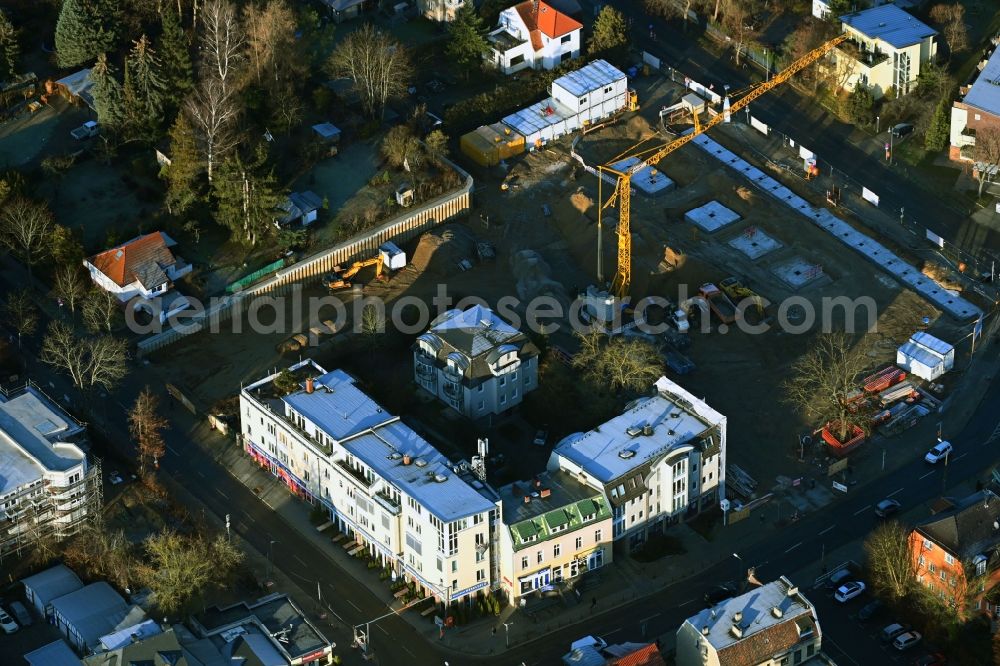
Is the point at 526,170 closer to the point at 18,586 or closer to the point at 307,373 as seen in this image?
the point at 307,373

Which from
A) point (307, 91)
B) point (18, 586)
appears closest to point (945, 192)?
point (307, 91)

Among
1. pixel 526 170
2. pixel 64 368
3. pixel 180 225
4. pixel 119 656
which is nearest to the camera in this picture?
pixel 119 656

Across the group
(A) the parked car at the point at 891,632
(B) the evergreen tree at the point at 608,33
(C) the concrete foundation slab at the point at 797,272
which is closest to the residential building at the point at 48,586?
(A) the parked car at the point at 891,632

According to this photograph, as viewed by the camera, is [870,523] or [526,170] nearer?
[870,523]

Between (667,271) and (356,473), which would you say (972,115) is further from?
(356,473)

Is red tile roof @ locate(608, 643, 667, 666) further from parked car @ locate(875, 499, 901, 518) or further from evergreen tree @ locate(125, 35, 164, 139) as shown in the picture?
evergreen tree @ locate(125, 35, 164, 139)

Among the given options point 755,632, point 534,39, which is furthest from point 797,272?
point 755,632

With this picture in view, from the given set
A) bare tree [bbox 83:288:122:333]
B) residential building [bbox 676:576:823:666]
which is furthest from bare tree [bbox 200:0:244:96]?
residential building [bbox 676:576:823:666]

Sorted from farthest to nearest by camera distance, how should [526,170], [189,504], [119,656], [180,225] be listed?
1. [526,170]
2. [180,225]
3. [189,504]
4. [119,656]
